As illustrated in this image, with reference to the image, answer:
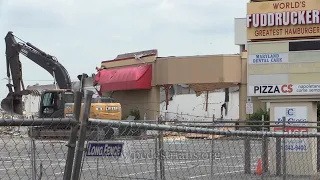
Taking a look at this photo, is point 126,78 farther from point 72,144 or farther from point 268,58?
point 72,144

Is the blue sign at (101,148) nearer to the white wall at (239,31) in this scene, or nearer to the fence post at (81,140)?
the fence post at (81,140)

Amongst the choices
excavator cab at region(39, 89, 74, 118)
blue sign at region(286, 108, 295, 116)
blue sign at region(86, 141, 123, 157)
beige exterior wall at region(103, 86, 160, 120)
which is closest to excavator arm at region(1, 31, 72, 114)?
excavator cab at region(39, 89, 74, 118)

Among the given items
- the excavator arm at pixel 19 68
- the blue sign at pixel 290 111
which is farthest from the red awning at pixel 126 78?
the blue sign at pixel 290 111

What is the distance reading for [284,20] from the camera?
1519cm

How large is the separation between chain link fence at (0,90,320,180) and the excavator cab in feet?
60.3

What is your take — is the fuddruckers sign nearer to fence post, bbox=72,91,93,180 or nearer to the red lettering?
the red lettering

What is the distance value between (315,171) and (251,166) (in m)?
2.17

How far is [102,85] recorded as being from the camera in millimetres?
45281

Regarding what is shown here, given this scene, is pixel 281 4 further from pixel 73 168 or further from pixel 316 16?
pixel 73 168

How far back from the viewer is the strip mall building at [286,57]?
14695 millimetres

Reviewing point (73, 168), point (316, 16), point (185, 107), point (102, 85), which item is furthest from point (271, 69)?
point (185, 107)

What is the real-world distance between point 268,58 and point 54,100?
658 inches

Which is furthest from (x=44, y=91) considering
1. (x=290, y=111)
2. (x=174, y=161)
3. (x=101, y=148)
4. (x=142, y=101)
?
(x=101, y=148)

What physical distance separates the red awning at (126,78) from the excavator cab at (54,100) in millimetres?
11522
